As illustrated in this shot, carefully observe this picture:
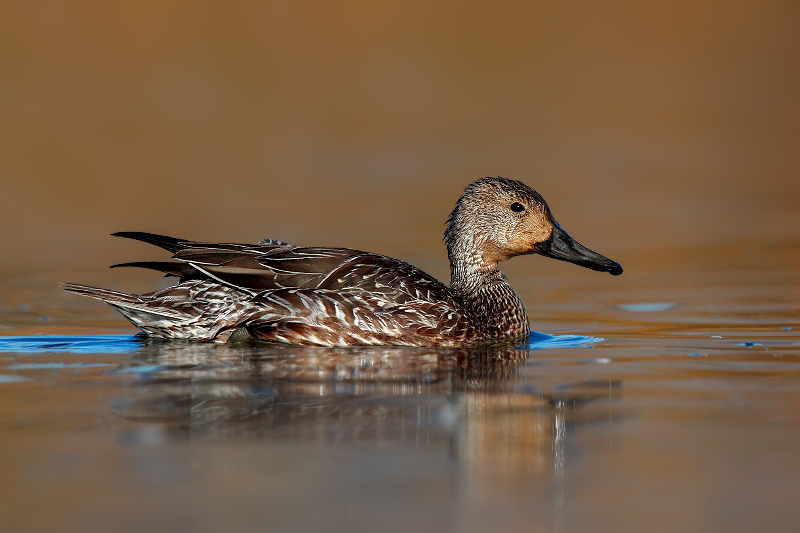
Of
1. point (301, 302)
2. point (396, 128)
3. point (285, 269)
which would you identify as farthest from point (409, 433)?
point (396, 128)

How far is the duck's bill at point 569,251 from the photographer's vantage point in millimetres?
9203

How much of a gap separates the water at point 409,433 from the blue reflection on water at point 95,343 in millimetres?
30

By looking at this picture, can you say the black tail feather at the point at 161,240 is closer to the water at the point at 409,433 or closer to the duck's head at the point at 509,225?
the water at the point at 409,433

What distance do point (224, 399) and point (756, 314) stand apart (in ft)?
15.6

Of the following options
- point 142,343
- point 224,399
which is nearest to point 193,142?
point 142,343

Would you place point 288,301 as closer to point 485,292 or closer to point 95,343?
point 95,343

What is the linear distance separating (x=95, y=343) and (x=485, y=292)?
288 cm

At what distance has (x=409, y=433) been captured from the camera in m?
5.89

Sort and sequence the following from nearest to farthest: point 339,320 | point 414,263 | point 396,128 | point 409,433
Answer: point 409,433, point 339,320, point 414,263, point 396,128

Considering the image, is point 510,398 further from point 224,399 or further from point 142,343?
point 142,343

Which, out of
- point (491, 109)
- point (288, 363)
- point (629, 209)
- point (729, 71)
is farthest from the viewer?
point (729, 71)

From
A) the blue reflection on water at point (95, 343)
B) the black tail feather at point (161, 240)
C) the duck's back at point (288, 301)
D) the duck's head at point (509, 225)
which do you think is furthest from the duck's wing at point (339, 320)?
the duck's head at point (509, 225)

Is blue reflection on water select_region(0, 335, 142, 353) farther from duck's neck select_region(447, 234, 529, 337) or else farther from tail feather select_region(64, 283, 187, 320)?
duck's neck select_region(447, 234, 529, 337)

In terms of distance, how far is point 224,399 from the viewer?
6578 millimetres
